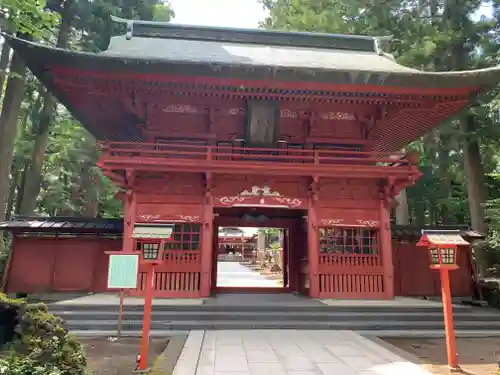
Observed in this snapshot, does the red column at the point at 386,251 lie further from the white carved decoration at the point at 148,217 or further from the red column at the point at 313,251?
the white carved decoration at the point at 148,217

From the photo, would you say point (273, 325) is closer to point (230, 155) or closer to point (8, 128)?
point (230, 155)

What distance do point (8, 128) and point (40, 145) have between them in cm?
218

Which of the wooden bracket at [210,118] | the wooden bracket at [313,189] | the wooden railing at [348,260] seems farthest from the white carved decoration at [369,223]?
the wooden bracket at [210,118]

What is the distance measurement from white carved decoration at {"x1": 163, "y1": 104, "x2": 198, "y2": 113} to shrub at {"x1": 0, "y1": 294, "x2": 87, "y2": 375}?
8.09 m

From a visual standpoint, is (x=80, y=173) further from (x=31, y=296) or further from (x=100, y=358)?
(x=100, y=358)

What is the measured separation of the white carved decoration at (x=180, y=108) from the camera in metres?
11.7

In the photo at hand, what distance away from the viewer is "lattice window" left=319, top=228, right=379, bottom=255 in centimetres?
1159

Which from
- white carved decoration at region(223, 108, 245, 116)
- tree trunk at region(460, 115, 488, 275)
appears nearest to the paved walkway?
white carved decoration at region(223, 108, 245, 116)

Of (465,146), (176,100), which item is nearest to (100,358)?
(176,100)

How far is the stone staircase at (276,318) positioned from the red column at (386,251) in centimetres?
143

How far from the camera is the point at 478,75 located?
1016 centimetres

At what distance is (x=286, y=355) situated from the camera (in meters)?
6.21

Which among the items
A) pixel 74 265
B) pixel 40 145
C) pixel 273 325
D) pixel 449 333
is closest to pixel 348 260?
pixel 273 325

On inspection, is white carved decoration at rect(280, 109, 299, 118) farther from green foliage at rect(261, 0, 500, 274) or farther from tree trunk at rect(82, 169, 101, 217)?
tree trunk at rect(82, 169, 101, 217)
